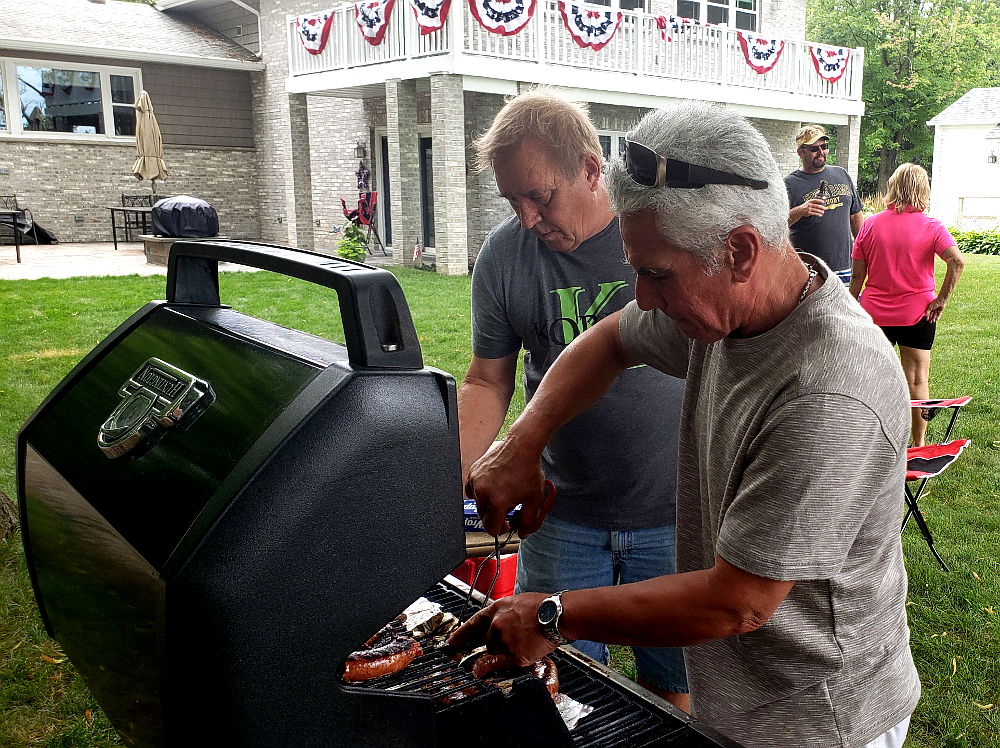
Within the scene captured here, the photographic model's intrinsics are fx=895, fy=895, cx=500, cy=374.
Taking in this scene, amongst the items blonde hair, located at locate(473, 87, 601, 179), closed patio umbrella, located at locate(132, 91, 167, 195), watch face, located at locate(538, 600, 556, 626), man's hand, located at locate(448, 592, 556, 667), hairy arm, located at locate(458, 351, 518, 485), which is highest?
closed patio umbrella, located at locate(132, 91, 167, 195)

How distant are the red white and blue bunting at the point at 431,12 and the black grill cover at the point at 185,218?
4.35 m

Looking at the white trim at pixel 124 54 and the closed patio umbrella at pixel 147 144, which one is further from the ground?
the white trim at pixel 124 54

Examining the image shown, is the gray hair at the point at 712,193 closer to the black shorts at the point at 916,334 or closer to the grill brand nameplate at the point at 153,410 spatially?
the grill brand nameplate at the point at 153,410

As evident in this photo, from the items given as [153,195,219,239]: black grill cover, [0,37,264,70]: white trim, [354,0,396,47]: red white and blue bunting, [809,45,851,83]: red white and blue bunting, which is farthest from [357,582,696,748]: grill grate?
[0,37,264,70]: white trim

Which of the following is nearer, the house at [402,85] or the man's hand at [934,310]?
the man's hand at [934,310]

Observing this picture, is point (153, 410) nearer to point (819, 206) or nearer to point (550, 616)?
point (550, 616)

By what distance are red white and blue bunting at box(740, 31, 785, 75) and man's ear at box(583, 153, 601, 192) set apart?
55.1 ft

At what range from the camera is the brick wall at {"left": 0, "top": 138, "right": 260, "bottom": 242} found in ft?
60.8

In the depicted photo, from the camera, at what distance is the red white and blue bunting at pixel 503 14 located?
13570 mm

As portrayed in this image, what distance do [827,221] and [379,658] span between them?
6737 millimetres

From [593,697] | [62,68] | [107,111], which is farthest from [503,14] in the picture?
[593,697]

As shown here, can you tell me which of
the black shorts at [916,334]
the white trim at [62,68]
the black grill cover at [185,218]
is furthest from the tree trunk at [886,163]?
the black shorts at [916,334]

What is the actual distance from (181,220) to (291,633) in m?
13.3

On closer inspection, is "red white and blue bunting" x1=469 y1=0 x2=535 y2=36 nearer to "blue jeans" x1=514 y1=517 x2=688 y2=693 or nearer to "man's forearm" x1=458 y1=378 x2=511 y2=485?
"man's forearm" x1=458 y1=378 x2=511 y2=485
